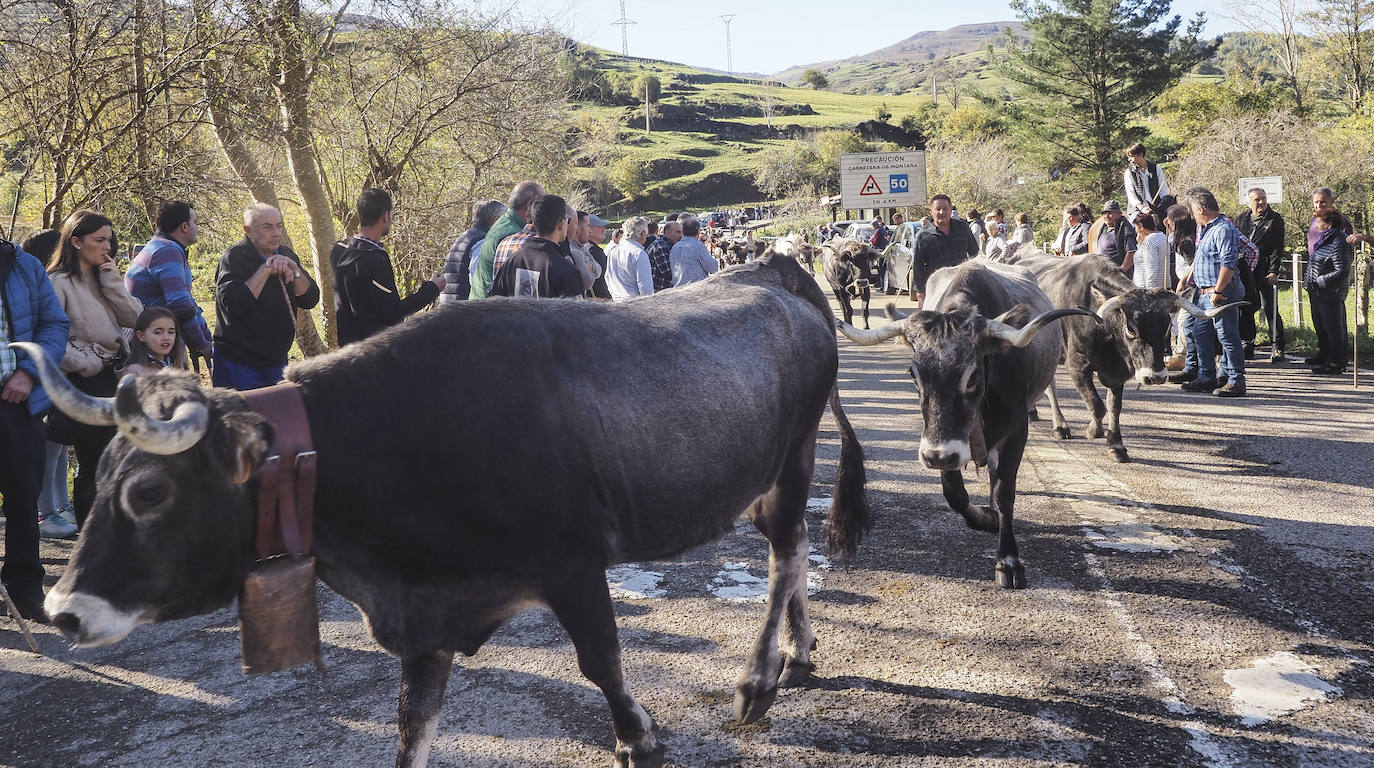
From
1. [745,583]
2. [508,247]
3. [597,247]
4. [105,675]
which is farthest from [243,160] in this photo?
[745,583]

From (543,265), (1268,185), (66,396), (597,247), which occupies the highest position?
(1268,185)

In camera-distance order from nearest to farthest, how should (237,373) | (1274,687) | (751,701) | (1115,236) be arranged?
(751,701) → (1274,687) → (237,373) → (1115,236)

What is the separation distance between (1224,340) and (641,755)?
8981 mm

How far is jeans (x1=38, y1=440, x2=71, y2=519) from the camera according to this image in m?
6.16

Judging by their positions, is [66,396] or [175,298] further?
[175,298]

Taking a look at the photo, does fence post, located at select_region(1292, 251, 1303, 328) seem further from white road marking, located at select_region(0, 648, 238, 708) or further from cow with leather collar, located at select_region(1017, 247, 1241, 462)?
white road marking, located at select_region(0, 648, 238, 708)

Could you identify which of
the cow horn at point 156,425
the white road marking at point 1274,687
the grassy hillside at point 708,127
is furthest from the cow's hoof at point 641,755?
the grassy hillside at point 708,127

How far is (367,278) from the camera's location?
225 inches

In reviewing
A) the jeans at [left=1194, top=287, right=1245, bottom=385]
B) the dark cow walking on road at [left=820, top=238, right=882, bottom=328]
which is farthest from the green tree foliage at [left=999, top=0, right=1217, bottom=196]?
the jeans at [left=1194, top=287, right=1245, bottom=385]

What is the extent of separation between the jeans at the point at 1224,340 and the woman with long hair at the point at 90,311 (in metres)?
9.42

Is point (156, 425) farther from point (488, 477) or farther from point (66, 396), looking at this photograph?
point (488, 477)

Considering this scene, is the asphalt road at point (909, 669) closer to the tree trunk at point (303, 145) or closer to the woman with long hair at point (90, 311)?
the woman with long hair at point (90, 311)

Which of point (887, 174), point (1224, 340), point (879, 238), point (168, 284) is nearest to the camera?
point (168, 284)

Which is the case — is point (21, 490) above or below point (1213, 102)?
below
